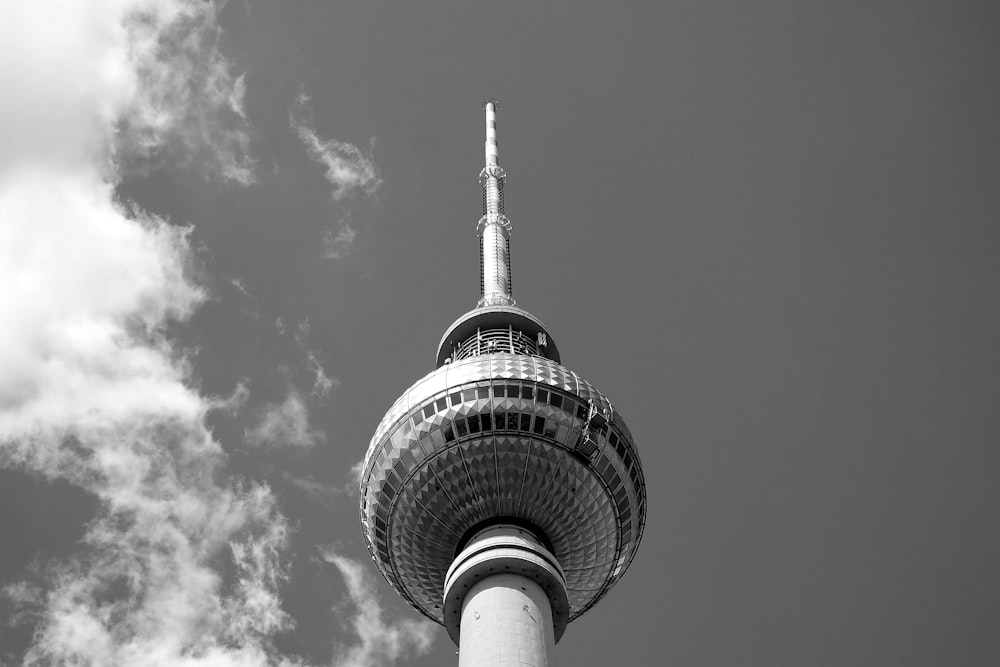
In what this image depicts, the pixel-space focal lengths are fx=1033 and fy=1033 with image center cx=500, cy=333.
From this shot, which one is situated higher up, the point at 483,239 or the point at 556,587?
the point at 483,239

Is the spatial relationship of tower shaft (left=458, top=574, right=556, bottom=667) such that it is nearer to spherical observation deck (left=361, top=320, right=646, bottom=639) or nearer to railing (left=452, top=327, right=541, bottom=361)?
spherical observation deck (left=361, top=320, right=646, bottom=639)

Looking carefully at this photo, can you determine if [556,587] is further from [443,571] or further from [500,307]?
[500,307]

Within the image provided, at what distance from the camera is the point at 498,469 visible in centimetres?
5503

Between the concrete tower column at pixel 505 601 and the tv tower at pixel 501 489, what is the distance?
0.09 meters

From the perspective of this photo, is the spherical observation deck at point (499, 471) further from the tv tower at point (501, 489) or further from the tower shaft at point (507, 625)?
the tower shaft at point (507, 625)

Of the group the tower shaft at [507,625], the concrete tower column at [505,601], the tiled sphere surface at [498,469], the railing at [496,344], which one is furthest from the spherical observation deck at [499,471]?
the tower shaft at [507,625]

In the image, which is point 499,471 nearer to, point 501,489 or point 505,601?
point 501,489

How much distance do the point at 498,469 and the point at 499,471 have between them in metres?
0.12

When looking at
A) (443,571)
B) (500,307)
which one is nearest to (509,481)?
(443,571)

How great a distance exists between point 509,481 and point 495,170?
3934 cm

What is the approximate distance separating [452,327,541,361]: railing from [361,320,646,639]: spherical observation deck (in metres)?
4.28

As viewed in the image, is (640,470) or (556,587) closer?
(556,587)

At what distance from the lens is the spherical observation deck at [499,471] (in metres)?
55.3

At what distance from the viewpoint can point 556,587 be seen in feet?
172
